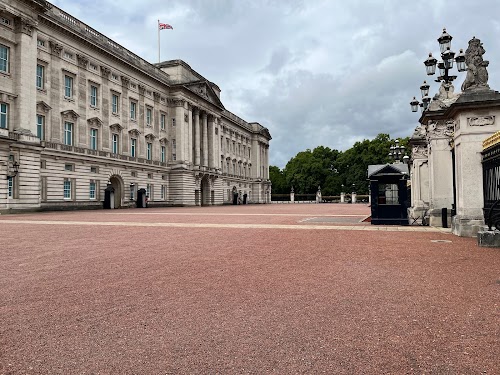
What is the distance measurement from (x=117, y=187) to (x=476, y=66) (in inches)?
1677

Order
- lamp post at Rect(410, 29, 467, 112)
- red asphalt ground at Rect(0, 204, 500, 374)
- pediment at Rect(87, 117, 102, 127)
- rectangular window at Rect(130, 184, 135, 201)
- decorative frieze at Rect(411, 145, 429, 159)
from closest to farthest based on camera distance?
red asphalt ground at Rect(0, 204, 500, 374) → lamp post at Rect(410, 29, 467, 112) → decorative frieze at Rect(411, 145, 429, 159) → pediment at Rect(87, 117, 102, 127) → rectangular window at Rect(130, 184, 135, 201)

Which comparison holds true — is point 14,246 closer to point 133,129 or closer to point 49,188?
point 49,188

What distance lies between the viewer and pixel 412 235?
43.1 feet

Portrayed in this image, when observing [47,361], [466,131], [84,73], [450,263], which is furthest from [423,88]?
[84,73]

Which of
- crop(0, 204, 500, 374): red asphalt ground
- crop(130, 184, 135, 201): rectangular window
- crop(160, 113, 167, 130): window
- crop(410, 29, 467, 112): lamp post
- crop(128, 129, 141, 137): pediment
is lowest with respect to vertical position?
crop(0, 204, 500, 374): red asphalt ground

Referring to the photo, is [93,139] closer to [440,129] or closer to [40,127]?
[40,127]

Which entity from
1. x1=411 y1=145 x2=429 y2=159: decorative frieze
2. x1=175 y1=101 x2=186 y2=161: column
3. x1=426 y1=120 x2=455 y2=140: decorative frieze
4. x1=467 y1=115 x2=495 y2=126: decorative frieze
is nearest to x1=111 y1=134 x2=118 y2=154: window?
x1=175 y1=101 x2=186 y2=161: column

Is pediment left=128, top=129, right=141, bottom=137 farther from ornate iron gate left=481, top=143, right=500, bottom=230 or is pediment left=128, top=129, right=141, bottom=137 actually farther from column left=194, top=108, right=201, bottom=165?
ornate iron gate left=481, top=143, right=500, bottom=230

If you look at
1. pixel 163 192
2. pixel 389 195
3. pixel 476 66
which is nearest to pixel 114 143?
pixel 163 192

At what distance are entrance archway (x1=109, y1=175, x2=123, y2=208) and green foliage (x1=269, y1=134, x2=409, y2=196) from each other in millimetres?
62071

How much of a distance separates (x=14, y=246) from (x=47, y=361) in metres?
8.80

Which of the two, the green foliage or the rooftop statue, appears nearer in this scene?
the rooftop statue

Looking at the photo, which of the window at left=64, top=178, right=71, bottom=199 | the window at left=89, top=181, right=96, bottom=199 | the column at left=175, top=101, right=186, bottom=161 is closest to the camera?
the window at left=64, top=178, right=71, bottom=199

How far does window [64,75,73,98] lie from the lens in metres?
40.3
